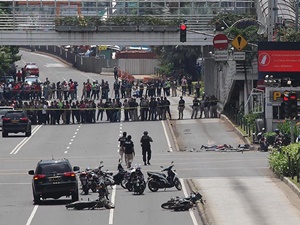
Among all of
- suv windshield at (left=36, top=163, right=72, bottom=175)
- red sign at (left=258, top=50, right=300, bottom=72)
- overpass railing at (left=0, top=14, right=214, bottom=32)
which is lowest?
suv windshield at (left=36, top=163, right=72, bottom=175)

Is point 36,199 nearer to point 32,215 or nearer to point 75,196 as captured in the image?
point 75,196

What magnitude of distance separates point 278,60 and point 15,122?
1472 centimetres

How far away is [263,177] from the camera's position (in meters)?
43.3

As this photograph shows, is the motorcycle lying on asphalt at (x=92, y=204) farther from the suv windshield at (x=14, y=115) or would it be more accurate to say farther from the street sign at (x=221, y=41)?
the street sign at (x=221, y=41)

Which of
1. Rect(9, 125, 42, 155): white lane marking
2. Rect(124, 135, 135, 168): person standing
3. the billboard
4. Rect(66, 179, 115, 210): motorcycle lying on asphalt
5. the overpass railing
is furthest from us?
the overpass railing

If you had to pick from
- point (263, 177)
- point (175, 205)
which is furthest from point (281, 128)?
point (175, 205)

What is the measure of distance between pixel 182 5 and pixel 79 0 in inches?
358

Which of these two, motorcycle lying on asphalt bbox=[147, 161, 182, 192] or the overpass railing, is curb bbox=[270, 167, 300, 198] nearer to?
motorcycle lying on asphalt bbox=[147, 161, 182, 192]

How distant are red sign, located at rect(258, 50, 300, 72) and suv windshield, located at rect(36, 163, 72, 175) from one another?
29713 millimetres

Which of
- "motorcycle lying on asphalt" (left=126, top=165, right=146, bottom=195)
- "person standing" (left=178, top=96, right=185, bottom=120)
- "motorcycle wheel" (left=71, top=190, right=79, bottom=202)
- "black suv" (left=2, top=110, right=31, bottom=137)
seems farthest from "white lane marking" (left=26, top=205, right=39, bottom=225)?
"person standing" (left=178, top=96, right=185, bottom=120)

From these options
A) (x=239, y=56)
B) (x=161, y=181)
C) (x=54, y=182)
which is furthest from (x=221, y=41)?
(x=54, y=182)

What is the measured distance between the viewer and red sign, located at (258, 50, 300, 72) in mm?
64875

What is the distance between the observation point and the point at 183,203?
34156 millimetres

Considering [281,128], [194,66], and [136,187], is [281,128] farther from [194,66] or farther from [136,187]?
[194,66]
